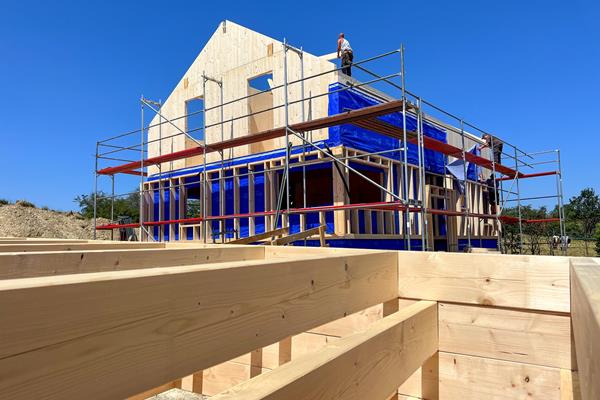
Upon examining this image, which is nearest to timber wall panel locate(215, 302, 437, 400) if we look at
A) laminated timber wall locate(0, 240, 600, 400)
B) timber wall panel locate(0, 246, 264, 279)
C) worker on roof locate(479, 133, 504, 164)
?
laminated timber wall locate(0, 240, 600, 400)

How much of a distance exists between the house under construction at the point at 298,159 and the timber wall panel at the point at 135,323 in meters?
7.72

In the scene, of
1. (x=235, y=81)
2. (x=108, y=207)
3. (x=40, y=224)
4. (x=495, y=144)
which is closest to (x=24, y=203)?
(x=40, y=224)

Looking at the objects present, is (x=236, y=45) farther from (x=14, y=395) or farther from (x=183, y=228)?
(x=14, y=395)

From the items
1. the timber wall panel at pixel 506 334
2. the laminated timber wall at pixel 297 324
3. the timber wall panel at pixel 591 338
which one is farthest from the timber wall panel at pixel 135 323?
the timber wall panel at pixel 506 334

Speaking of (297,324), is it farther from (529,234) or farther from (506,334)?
(529,234)

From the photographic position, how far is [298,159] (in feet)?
39.1

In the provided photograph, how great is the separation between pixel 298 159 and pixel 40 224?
2262cm

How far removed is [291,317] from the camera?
1528mm

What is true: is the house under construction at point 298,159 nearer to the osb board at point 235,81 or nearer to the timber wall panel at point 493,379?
the osb board at point 235,81

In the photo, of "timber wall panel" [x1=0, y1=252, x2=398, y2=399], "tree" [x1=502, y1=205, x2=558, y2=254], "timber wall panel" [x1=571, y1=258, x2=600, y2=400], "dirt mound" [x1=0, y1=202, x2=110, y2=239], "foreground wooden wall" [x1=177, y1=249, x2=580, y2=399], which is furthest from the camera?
"dirt mound" [x1=0, y1=202, x2=110, y2=239]

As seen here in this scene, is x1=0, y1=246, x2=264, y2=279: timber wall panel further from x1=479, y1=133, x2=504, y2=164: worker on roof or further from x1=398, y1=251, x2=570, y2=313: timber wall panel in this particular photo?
x1=479, y1=133, x2=504, y2=164: worker on roof

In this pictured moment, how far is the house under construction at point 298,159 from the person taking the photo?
10867mm

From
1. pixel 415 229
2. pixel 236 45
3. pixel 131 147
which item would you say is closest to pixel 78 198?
pixel 131 147

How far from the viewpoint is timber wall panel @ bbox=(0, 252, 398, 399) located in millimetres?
783
